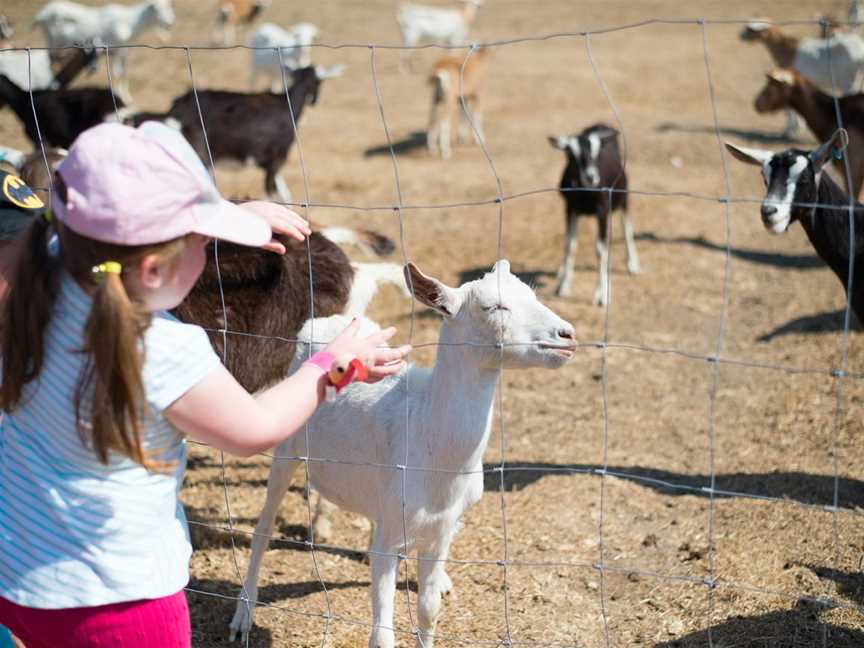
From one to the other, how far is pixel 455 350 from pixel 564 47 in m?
18.3

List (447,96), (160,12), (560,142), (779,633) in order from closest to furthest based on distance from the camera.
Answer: (779,633) → (560,142) → (447,96) → (160,12)

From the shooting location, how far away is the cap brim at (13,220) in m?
3.10

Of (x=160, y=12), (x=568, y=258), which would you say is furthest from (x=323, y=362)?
(x=160, y=12)

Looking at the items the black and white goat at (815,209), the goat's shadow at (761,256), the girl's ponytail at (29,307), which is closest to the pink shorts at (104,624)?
the girl's ponytail at (29,307)

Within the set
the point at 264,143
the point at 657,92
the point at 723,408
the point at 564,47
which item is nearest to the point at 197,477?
the point at 723,408

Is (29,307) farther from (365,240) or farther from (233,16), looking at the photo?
(233,16)

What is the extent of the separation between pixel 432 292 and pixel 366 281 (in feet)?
5.36

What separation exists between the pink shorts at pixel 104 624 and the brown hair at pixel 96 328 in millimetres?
340

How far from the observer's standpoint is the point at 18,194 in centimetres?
294

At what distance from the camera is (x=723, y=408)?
6043 mm

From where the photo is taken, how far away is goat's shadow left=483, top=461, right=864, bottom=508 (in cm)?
485

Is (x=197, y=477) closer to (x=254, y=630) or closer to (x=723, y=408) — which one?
(x=254, y=630)

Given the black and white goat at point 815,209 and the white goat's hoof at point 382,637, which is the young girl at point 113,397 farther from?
the black and white goat at point 815,209

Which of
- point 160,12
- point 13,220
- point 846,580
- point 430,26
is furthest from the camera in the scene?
point 430,26
